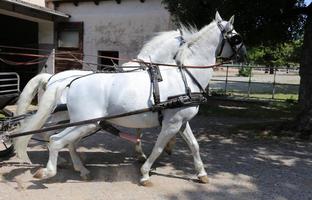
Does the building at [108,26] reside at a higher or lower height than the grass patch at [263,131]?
higher

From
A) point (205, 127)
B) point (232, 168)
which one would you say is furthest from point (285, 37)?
point (232, 168)

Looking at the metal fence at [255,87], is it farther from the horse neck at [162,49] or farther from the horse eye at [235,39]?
the horse neck at [162,49]

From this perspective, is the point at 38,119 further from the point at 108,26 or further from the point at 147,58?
the point at 108,26

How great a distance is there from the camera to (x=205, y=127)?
10023mm

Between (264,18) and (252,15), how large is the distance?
729 millimetres

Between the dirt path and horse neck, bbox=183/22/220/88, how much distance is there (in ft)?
4.80

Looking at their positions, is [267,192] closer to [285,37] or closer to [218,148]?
[218,148]

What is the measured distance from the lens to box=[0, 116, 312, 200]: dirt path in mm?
5086

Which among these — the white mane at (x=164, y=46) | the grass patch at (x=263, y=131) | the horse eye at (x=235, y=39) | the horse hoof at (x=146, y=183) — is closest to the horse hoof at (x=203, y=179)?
the horse hoof at (x=146, y=183)

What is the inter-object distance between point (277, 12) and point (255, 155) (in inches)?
157

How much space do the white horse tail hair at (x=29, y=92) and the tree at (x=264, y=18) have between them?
471 cm

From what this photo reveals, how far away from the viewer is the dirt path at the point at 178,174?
5086 millimetres

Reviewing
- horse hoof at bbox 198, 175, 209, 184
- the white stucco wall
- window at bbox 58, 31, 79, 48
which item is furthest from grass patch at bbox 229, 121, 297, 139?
window at bbox 58, 31, 79, 48

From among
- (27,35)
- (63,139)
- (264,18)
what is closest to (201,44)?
(63,139)
